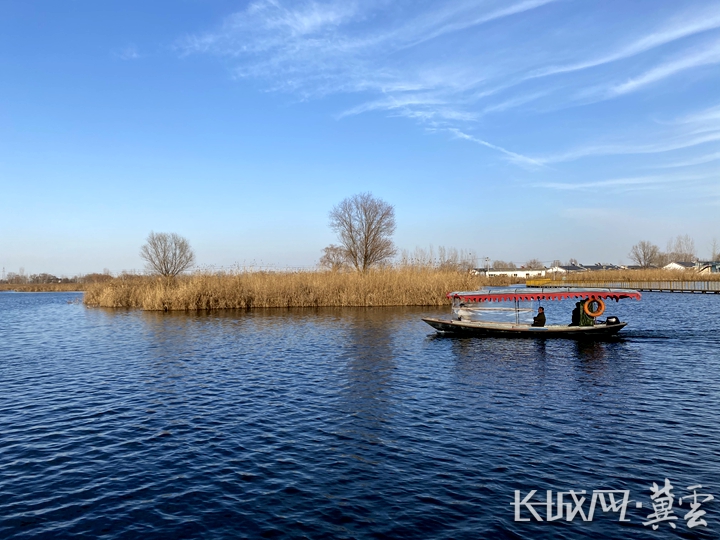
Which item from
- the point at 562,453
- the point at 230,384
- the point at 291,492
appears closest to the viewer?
the point at 291,492

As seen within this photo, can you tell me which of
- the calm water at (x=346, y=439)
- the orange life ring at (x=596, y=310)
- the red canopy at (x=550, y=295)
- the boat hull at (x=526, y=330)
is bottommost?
the calm water at (x=346, y=439)

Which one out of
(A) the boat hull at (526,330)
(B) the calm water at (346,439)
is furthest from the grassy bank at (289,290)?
(B) the calm water at (346,439)

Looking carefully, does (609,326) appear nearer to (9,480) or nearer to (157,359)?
(157,359)

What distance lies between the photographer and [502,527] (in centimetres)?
761

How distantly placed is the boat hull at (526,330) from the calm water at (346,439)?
3193 millimetres

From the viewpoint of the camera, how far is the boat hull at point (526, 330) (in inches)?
1063

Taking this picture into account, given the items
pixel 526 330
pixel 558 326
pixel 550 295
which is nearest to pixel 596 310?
pixel 558 326

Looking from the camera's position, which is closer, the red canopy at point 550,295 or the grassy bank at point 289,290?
the red canopy at point 550,295

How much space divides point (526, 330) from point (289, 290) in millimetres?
27328

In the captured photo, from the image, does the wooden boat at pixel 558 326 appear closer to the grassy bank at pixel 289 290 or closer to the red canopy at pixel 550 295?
the red canopy at pixel 550 295

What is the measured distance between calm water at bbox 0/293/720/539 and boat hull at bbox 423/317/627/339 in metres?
3.19

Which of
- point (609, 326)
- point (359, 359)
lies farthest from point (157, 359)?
point (609, 326)

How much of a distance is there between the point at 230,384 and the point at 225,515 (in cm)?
934

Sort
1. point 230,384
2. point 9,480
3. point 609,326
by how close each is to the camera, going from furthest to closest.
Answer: point 609,326
point 230,384
point 9,480
